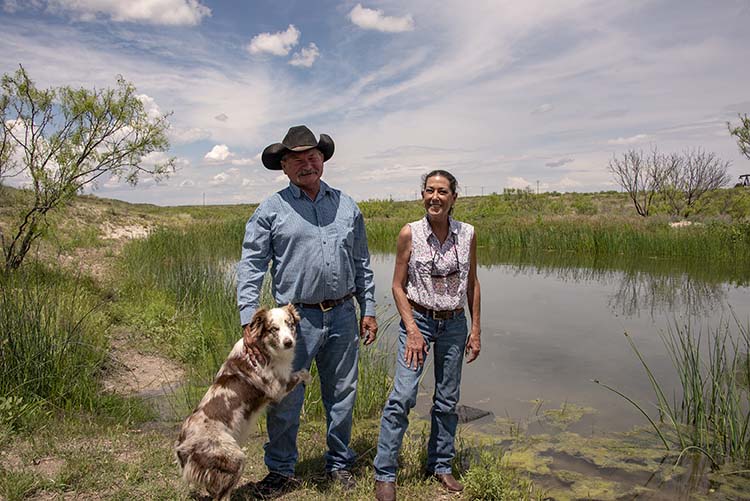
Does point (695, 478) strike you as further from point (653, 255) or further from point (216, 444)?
point (653, 255)

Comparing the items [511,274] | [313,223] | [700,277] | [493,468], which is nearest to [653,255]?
[700,277]

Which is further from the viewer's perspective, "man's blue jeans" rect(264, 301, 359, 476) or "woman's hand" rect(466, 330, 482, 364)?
"woman's hand" rect(466, 330, 482, 364)

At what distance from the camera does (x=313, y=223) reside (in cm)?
330

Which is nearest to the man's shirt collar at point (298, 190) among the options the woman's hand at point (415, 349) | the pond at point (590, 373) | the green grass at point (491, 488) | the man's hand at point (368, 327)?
the man's hand at point (368, 327)

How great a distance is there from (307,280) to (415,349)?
811 mm

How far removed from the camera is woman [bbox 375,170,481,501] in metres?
3.24

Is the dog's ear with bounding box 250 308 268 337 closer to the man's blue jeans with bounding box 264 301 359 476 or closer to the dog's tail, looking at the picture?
the man's blue jeans with bounding box 264 301 359 476

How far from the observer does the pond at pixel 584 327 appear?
6.22 m

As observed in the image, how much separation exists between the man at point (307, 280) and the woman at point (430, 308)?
1.12 feet

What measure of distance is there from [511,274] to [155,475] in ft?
42.9

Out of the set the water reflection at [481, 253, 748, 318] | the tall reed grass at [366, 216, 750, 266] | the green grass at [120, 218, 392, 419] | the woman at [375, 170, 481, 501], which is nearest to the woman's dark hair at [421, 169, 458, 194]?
the woman at [375, 170, 481, 501]

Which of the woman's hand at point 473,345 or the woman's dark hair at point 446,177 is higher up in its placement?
the woman's dark hair at point 446,177

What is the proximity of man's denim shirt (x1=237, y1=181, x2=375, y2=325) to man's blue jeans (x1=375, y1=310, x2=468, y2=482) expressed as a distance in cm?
63

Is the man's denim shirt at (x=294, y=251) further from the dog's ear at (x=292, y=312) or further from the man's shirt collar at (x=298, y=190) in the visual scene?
the dog's ear at (x=292, y=312)
